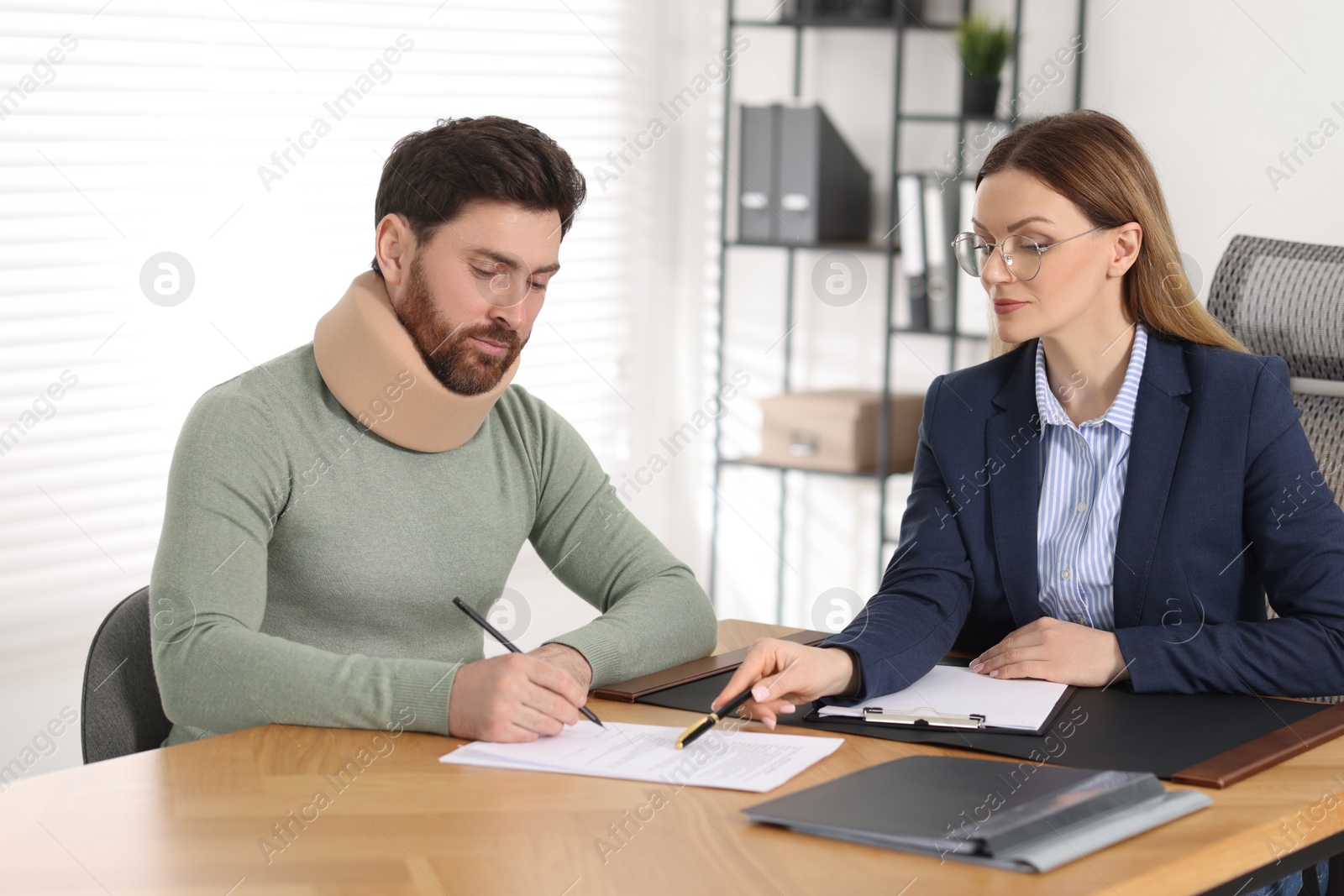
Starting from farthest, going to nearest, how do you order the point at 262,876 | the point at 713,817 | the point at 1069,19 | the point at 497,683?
the point at 1069,19
the point at 497,683
the point at 713,817
the point at 262,876

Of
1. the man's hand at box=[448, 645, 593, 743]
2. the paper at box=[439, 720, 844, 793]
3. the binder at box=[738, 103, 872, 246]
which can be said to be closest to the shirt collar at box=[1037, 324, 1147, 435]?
the paper at box=[439, 720, 844, 793]

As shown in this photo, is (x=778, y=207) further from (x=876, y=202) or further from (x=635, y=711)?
(x=635, y=711)

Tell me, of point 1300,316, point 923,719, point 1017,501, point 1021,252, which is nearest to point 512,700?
point 923,719

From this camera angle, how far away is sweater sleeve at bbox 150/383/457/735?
1.38 m

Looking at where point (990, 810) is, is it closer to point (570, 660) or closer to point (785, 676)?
point (785, 676)

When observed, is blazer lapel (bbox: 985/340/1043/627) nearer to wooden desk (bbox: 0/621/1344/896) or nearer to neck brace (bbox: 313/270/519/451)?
wooden desk (bbox: 0/621/1344/896)

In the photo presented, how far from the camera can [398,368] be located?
163 centimetres

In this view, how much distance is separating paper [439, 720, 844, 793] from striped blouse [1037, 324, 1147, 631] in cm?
50

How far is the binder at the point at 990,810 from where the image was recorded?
1.05m

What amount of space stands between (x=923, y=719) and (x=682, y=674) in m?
0.32

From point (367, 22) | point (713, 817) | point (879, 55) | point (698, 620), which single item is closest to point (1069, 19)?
point (879, 55)

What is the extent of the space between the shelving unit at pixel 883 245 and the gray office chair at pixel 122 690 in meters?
2.05

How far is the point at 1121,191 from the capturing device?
1744 mm

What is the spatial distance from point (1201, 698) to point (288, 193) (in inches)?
85.2
